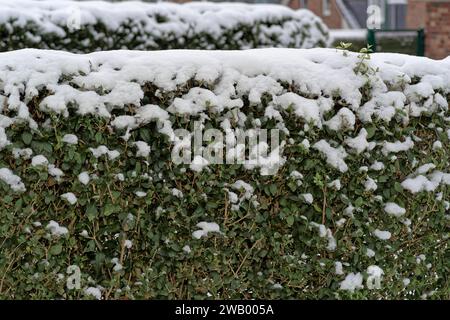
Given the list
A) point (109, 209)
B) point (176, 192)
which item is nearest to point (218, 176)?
point (176, 192)

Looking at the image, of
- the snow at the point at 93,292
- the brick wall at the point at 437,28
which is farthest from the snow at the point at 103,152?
the brick wall at the point at 437,28

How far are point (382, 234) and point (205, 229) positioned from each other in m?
1.01

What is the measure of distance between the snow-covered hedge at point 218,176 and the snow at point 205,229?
1cm

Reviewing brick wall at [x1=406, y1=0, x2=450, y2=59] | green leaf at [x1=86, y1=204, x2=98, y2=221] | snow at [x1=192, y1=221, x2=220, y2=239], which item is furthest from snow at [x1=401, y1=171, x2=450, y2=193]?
brick wall at [x1=406, y1=0, x2=450, y2=59]

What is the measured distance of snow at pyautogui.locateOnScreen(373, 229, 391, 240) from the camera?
4.12m

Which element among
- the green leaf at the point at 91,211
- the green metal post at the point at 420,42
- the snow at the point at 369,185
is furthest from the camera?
the green metal post at the point at 420,42

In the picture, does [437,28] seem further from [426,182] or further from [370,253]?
[370,253]

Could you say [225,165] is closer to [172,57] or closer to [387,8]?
[172,57]

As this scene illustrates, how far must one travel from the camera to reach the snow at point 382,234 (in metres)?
4.12

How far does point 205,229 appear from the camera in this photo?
12.9ft

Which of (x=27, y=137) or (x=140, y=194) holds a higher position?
(x=27, y=137)

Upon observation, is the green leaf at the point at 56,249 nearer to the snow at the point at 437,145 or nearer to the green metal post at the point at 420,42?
the snow at the point at 437,145
